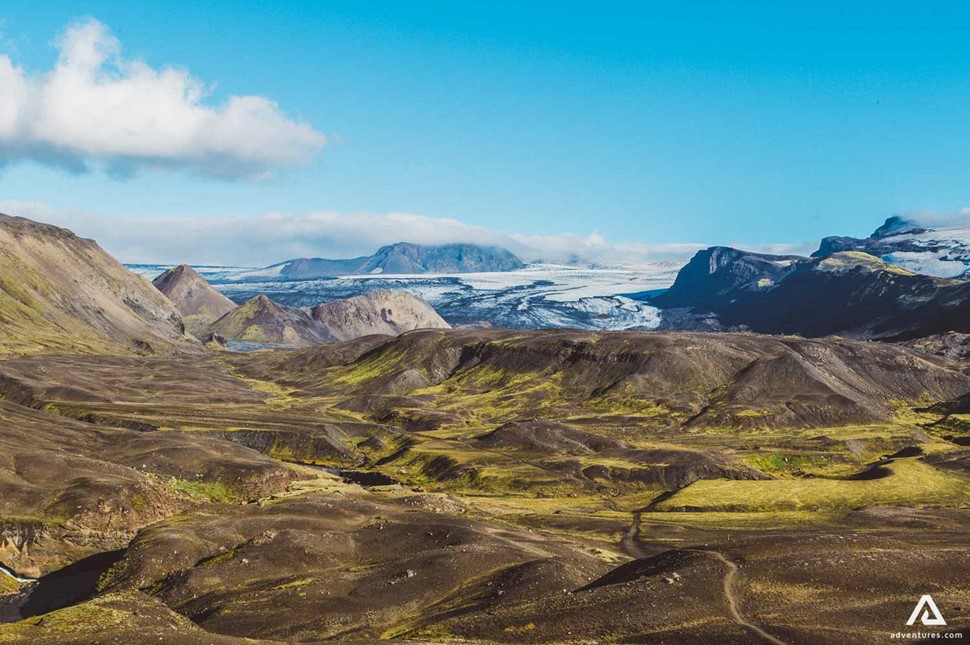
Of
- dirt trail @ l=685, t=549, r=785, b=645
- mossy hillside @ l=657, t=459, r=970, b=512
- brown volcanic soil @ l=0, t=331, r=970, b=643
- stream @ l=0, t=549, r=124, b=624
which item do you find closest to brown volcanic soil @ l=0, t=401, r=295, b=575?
brown volcanic soil @ l=0, t=331, r=970, b=643

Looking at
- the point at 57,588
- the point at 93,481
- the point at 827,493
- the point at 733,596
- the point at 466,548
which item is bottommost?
the point at 827,493

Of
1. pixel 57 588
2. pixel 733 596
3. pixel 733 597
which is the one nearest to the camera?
pixel 733 597

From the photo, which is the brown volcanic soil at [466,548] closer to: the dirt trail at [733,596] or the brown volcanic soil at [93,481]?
the dirt trail at [733,596]

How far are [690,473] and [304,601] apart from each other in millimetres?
123332

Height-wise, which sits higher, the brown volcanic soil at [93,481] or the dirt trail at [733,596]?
the dirt trail at [733,596]

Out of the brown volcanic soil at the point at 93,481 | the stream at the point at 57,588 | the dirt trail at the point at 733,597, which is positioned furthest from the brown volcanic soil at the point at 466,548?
the stream at the point at 57,588

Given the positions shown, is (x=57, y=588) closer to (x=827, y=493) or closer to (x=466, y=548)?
(x=466, y=548)

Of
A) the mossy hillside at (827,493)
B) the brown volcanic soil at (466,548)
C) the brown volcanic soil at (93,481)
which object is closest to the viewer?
the brown volcanic soil at (466,548)

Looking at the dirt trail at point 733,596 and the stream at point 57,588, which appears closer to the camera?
the dirt trail at point 733,596

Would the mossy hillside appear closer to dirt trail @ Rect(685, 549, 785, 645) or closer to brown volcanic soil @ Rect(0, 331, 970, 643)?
brown volcanic soil @ Rect(0, 331, 970, 643)

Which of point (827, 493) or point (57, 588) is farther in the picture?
point (827, 493)

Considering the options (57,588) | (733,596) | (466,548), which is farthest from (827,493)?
(57,588)

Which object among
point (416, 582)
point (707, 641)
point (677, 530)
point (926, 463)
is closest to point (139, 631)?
point (416, 582)

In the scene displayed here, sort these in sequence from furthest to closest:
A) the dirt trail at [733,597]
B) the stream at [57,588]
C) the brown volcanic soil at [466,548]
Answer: the stream at [57,588], the brown volcanic soil at [466,548], the dirt trail at [733,597]
